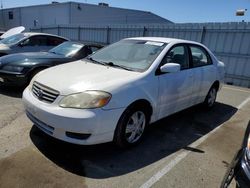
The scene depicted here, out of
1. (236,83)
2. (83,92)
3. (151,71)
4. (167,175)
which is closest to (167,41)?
(151,71)

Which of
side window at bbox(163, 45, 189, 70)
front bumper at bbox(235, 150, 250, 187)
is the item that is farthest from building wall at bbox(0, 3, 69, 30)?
front bumper at bbox(235, 150, 250, 187)

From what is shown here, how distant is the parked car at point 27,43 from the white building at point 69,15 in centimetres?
1815

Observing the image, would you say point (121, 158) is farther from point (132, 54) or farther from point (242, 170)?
point (132, 54)

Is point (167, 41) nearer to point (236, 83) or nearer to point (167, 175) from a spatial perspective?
point (167, 175)

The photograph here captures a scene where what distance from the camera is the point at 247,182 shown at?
2025 mm

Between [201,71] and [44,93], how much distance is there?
313cm

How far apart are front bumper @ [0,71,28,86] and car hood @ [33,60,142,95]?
74.1 inches

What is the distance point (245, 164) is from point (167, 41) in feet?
8.66

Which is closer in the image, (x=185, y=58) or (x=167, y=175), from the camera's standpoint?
(x=167, y=175)

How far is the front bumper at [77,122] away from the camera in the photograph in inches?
112

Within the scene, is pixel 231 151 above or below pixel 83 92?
below

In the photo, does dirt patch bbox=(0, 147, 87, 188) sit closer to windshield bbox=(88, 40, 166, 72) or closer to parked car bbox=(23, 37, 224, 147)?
parked car bbox=(23, 37, 224, 147)

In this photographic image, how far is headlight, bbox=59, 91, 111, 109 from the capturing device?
9.49ft

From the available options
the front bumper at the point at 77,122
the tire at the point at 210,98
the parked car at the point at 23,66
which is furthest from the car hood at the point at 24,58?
the tire at the point at 210,98
